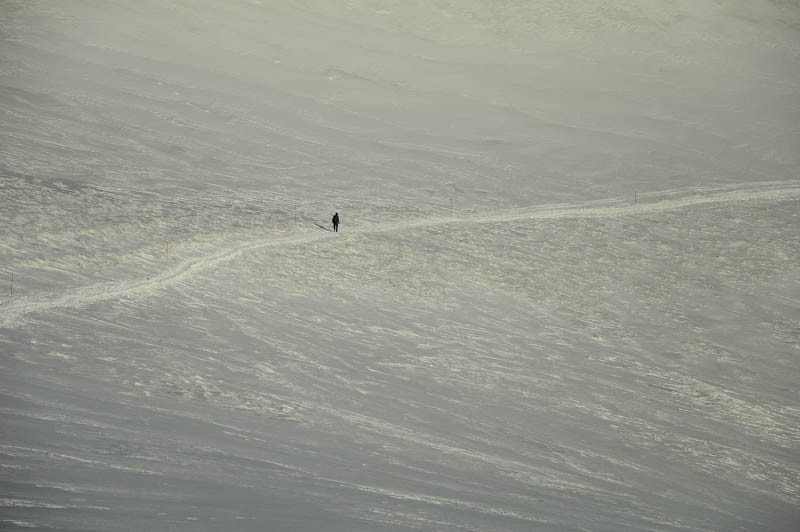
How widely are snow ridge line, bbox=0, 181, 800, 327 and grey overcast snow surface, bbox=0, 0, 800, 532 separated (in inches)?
3.2

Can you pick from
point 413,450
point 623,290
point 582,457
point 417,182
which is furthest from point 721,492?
point 417,182

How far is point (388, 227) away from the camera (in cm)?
2255

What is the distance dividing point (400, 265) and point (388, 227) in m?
Answer: 2.20

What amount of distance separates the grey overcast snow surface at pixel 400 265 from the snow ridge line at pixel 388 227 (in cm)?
8

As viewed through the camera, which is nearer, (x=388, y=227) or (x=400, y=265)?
(x=400, y=265)

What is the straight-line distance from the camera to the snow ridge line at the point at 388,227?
16.6m

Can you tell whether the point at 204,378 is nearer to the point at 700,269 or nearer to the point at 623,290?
the point at 623,290

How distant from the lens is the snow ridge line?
16625mm

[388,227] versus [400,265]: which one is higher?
[388,227]

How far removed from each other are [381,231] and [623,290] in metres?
5.59

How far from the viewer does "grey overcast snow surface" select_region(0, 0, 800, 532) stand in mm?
12867

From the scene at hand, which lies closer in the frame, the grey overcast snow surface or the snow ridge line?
the grey overcast snow surface

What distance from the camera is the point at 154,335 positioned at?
16.1 meters

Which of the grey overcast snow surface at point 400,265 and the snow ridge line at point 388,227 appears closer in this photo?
the grey overcast snow surface at point 400,265
